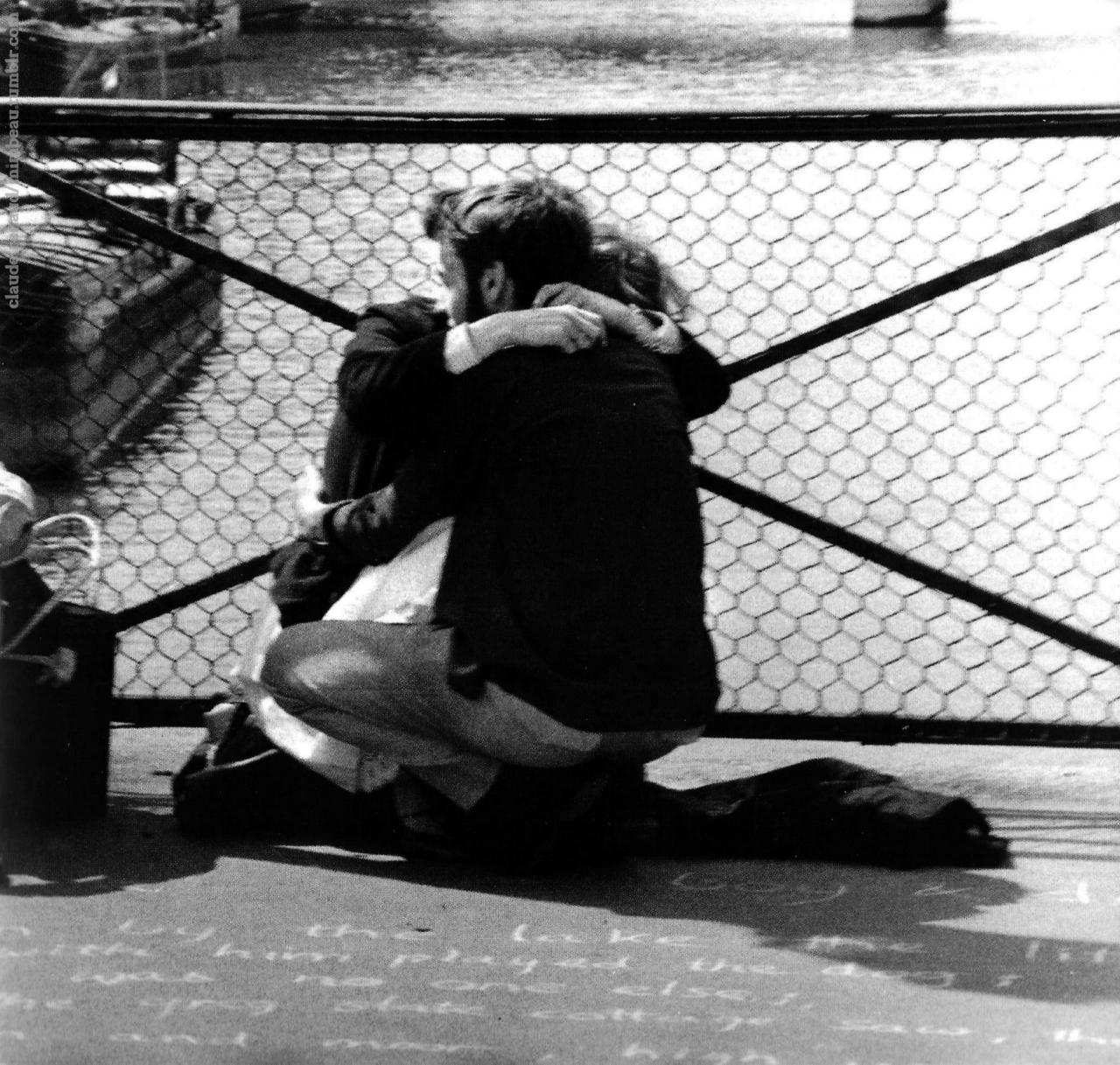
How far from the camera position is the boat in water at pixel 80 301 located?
4004 millimetres

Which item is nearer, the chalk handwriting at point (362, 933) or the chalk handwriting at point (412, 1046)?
the chalk handwriting at point (412, 1046)

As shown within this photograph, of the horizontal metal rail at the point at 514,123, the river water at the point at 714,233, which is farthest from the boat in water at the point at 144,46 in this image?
the horizontal metal rail at the point at 514,123

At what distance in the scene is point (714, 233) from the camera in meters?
5.11

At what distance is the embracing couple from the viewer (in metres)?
2.87

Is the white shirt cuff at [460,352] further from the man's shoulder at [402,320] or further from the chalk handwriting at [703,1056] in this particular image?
the chalk handwriting at [703,1056]

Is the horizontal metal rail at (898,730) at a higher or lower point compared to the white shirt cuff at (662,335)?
lower

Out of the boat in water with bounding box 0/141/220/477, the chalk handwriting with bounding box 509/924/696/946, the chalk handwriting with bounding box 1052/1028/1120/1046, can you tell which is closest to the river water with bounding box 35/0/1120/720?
the boat in water with bounding box 0/141/220/477

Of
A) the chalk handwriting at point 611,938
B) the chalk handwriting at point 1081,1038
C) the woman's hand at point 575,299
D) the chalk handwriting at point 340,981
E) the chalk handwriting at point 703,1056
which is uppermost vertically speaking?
the woman's hand at point 575,299

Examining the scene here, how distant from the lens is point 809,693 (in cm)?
447

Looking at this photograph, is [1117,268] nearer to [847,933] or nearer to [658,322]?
[658,322]

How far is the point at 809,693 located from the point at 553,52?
206 cm

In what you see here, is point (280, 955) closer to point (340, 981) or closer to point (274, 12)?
point (340, 981)

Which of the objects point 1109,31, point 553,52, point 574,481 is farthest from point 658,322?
point 1109,31

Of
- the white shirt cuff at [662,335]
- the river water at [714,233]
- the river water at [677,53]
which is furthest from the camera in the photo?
the river water at [677,53]
